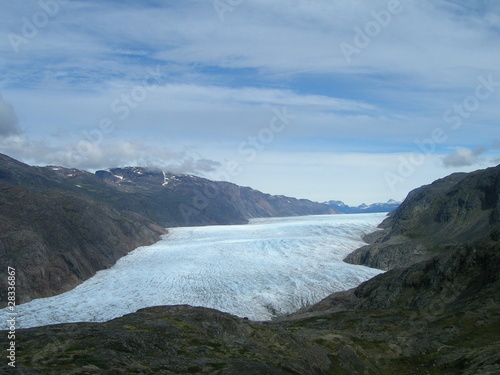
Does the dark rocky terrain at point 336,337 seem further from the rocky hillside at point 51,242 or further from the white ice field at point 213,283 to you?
the rocky hillside at point 51,242

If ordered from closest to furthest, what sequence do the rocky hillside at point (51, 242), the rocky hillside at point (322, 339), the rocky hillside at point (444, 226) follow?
the rocky hillside at point (322, 339)
the rocky hillside at point (51, 242)
the rocky hillside at point (444, 226)

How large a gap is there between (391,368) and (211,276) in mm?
50349

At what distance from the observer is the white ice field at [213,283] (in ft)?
197

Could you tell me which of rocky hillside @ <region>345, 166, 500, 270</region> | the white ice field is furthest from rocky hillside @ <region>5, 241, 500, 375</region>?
rocky hillside @ <region>345, 166, 500, 270</region>

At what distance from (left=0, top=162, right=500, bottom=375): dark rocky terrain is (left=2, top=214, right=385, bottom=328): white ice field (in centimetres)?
1073

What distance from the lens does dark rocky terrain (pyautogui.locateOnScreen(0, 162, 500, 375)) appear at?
20688 mm

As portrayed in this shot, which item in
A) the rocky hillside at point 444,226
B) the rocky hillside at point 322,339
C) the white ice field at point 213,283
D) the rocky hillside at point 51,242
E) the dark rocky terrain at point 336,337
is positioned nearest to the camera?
the rocky hillside at point 322,339

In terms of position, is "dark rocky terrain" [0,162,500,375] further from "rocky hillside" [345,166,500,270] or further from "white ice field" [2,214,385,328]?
"rocky hillside" [345,166,500,270]

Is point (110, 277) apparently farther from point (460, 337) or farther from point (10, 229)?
point (460, 337)

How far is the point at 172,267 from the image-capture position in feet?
286

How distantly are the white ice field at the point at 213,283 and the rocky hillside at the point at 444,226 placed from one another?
30.8 feet

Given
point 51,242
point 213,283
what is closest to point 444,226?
point 213,283

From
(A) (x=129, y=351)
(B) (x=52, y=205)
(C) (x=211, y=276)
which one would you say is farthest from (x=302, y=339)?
(B) (x=52, y=205)

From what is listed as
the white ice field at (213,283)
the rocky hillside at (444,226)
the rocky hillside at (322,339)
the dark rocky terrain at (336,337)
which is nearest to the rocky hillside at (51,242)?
the white ice field at (213,283)
